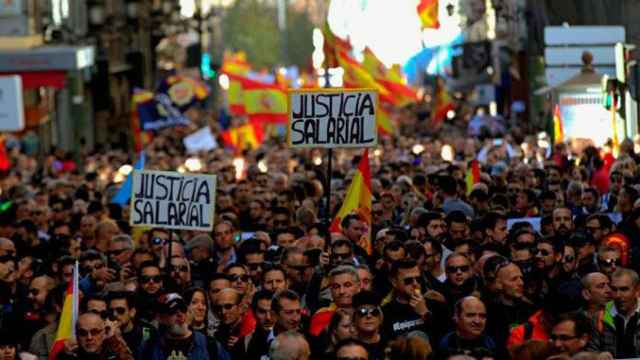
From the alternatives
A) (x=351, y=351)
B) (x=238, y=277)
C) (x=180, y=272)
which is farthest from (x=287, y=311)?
(x=180, y=272)

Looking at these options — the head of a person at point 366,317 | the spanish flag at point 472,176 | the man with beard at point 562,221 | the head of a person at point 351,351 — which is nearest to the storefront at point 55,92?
the spanish flag at point 472,176

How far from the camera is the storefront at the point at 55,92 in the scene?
42438 mm

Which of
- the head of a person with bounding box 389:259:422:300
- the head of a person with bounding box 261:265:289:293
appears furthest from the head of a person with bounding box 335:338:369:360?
the head of a person with bounding box 261:265:289:293

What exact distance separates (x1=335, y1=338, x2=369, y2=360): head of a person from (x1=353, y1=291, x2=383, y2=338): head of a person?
1.01 m

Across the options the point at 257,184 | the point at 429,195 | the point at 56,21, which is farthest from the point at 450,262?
the point at 56,21

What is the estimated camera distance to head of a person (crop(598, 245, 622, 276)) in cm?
1361

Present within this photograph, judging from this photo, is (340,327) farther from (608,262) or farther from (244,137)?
(244,137)

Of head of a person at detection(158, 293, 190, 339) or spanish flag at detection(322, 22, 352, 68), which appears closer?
head of a person at detection(158, 293, 190, 339)

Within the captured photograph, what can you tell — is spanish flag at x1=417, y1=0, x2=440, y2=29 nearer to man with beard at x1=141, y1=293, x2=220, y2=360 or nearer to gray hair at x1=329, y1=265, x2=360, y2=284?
gray hair at x1=329, y1=265, x2=360, y2=284

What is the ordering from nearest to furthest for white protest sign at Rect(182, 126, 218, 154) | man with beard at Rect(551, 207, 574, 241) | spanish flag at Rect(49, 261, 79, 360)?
spanish flag at Rect(49, 261, 79, 360)
man with beard at Rect(551, 207, 574, 241)
white protest sign at Rect(182, 126, 218, 154)

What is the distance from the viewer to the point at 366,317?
1119cm

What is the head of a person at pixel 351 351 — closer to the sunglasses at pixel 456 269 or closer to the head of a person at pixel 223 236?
the sunglasses at pixel 456 269

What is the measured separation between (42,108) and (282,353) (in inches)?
1529

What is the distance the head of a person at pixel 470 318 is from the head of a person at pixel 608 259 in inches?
95.0
